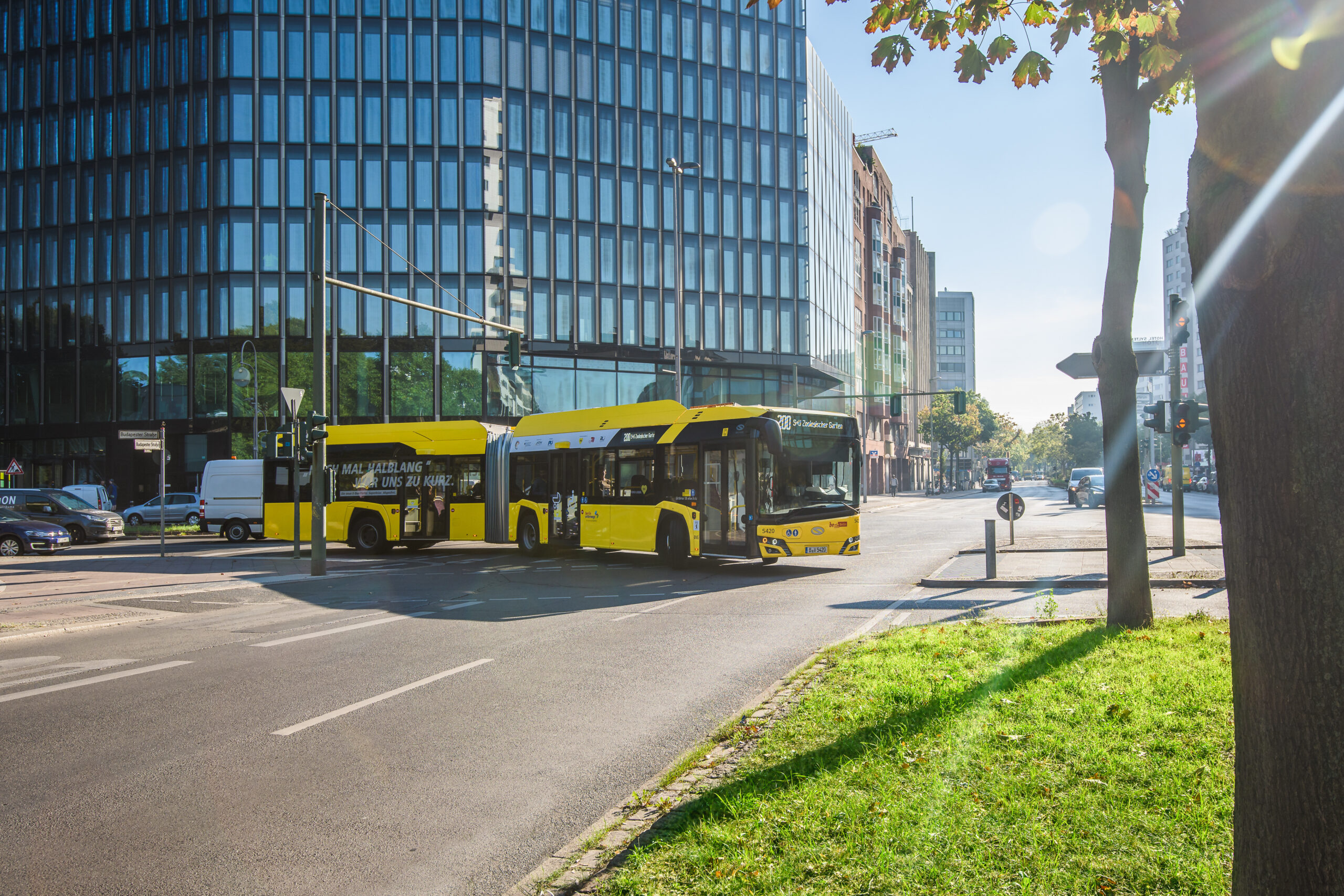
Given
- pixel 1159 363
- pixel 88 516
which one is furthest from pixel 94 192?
pixel 1159 363

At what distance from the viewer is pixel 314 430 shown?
18.3 meters

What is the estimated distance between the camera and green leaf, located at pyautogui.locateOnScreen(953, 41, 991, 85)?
5.28m

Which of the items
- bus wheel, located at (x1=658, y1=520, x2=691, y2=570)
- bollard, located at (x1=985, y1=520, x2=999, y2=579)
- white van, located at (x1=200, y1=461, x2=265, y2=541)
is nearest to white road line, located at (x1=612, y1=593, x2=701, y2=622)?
bus wheel, located at (x1=658, y1=520, x2=691, y2=570)

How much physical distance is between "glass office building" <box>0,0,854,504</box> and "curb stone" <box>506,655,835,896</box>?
1532 inches

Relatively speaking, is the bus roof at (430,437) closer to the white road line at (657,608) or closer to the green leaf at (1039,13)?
the white road line at (657,608)

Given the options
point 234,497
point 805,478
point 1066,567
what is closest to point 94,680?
point 805,478

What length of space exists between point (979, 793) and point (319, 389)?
16.7m

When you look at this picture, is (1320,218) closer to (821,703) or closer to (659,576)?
(821,703)

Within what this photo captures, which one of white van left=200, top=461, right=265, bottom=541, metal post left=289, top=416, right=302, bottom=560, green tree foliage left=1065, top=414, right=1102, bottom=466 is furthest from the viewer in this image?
green tree foliage left=1065, top=414, right=1102, bottom=466

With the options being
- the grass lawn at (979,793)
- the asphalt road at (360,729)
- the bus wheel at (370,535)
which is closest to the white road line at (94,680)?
the asphalt road at (360,729)

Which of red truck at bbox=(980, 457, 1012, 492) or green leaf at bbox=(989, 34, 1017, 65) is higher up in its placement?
green leaf at bbox=(989, 34, 1017, 65)

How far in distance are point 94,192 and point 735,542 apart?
44169 mm

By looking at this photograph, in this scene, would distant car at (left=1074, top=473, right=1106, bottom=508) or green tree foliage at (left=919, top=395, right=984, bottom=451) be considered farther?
green tree foliage at (left=919, top=395, right=984, bottom=451)

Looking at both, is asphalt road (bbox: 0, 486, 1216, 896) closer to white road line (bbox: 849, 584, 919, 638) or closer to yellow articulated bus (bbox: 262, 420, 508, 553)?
white road line (bbox: 849, 584, 919, 638)
